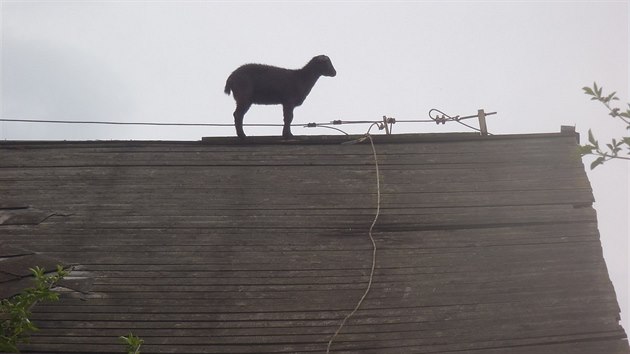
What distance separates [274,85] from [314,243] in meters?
2.54

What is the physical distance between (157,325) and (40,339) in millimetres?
786

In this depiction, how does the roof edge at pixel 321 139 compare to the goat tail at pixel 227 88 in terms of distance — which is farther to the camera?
the goat tail at pixel 227 88

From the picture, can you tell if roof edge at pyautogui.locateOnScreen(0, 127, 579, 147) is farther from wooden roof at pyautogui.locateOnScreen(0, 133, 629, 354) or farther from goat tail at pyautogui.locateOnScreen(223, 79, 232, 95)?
goat tail at pyautogui.locateOnScreen(223, 79, 232, 95)

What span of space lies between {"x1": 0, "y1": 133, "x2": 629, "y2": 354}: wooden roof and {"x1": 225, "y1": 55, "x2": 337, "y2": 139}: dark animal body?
2.09 ft

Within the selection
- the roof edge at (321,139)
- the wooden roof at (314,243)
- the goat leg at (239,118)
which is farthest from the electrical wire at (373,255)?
the goat leg at (239,118)

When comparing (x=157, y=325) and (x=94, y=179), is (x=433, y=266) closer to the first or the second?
(x=157, y=325)

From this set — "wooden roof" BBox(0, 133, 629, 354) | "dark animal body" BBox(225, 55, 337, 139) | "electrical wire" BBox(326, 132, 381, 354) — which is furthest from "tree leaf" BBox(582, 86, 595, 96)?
"dark animal body" BBox(225, 55, 337, 139)

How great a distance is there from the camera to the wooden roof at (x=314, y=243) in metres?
5.16

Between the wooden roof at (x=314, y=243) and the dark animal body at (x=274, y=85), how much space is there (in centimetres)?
64

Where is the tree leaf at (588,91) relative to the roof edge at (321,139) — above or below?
below

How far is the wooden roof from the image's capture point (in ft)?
16.9

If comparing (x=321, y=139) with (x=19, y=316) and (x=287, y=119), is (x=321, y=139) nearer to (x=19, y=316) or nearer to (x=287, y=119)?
(x=287, y=119)

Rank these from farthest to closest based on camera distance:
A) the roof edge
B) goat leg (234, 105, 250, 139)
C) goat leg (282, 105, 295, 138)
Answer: goat leg (282, 105, 295, 138) → goat leg (234, 105, 250, 139) → the roof edge

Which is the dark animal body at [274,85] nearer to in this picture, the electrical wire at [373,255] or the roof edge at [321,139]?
the roof edge at [321,139]
